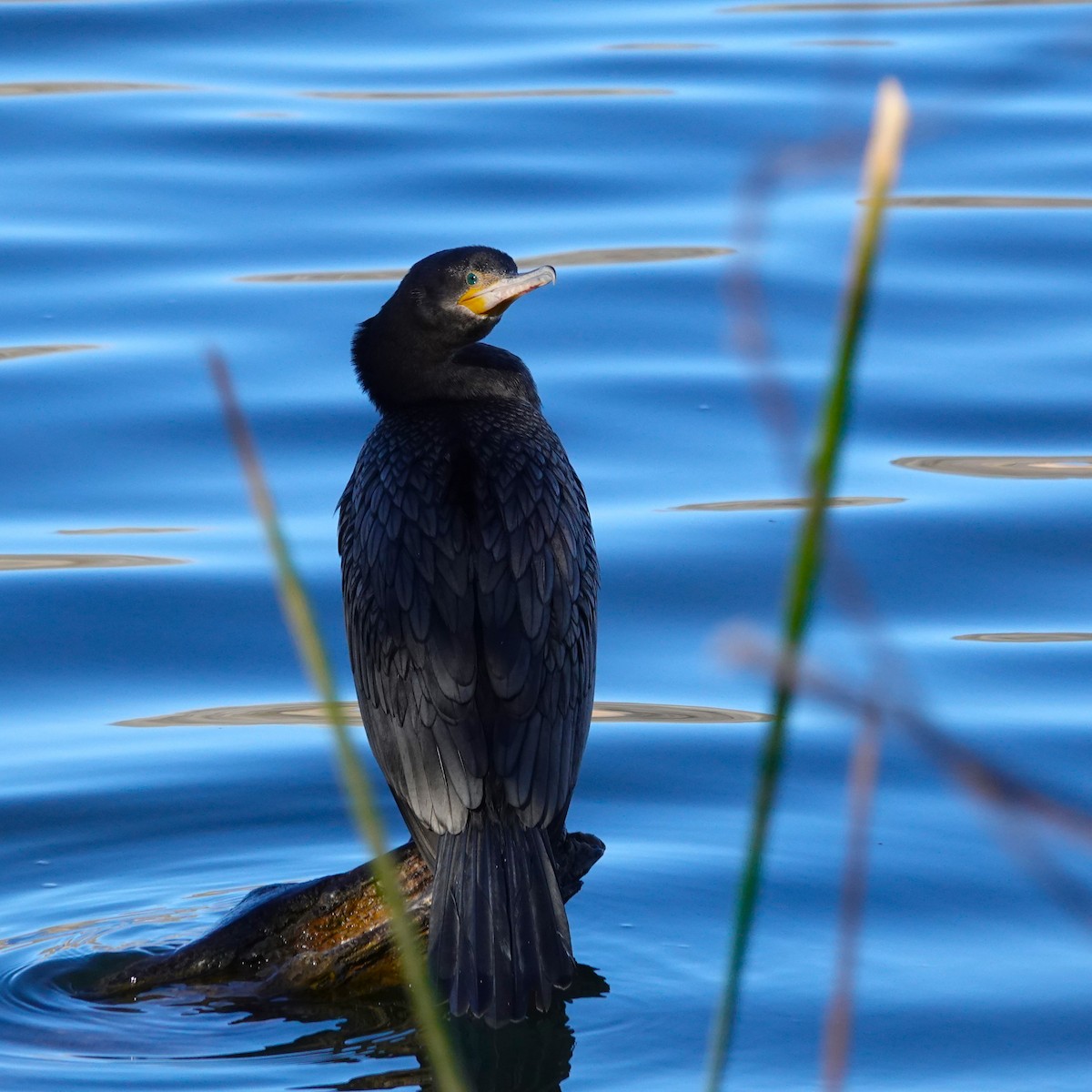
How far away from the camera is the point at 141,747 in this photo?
18.7ft

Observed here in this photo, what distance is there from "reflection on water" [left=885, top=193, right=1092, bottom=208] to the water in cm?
4

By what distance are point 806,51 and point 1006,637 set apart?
763 cm

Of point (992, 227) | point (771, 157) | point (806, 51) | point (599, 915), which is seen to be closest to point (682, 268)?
point (992, 227)

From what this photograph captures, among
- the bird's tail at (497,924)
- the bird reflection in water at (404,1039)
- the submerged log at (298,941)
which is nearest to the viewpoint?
the bird's tail at (497,924)

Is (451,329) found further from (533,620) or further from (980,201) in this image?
(980,201)

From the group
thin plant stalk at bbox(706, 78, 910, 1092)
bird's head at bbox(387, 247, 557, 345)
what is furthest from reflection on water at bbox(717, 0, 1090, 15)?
thin plant stalk at bbox(706, 78, 910, 1092)

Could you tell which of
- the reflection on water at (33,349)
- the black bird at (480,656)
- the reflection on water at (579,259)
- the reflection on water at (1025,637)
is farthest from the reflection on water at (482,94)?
the black bird at (480,656)

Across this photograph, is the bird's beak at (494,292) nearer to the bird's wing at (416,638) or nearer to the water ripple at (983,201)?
the bird's wing at (416,638)

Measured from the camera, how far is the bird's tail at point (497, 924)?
12.0ft

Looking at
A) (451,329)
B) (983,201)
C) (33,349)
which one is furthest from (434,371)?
(983,201)

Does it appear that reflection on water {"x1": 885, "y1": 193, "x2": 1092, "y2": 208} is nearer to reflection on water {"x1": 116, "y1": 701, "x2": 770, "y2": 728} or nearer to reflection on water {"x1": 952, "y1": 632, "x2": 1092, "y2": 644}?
reflection on water {"x1": 952, "y1": 632, "x2": 1092, "y2": 644}

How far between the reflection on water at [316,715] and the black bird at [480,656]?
141 centimetres

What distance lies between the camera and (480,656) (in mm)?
4035

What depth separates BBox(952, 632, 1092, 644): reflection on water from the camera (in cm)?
642
